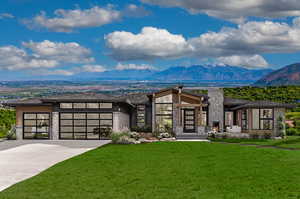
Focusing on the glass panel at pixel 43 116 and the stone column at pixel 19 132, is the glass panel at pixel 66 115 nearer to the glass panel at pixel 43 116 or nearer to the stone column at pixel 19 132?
the glass panel at pixel 43 116

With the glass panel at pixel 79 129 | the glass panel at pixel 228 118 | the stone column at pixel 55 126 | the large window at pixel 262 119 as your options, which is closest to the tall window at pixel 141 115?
the glass panel at pixel 79 129

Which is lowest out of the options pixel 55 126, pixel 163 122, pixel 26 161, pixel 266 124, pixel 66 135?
pixel 26 161

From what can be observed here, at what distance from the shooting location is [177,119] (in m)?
39.4

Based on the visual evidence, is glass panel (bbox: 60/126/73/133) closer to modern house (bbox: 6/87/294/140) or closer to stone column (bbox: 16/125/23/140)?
modern house (bbox: 6/87/294/140)

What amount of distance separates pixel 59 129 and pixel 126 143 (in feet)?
30.0

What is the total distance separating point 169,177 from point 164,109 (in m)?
23.2

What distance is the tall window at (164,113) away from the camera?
39469 millimetres

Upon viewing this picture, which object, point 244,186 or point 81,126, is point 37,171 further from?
point 81,126

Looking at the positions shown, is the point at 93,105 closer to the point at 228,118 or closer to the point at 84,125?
the point at 84,125

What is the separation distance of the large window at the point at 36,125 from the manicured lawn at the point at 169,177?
51.7 feet

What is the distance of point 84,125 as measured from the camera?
37875 millimetres

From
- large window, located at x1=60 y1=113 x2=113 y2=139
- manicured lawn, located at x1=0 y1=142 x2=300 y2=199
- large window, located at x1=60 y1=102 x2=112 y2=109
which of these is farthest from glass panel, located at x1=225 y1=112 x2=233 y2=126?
manicured lawn, located at x1=0 y1=142 x2=300 y2=199

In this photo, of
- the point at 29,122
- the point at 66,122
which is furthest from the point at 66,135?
the point at 29,122

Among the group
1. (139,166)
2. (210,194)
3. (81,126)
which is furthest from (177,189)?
(81,126)
